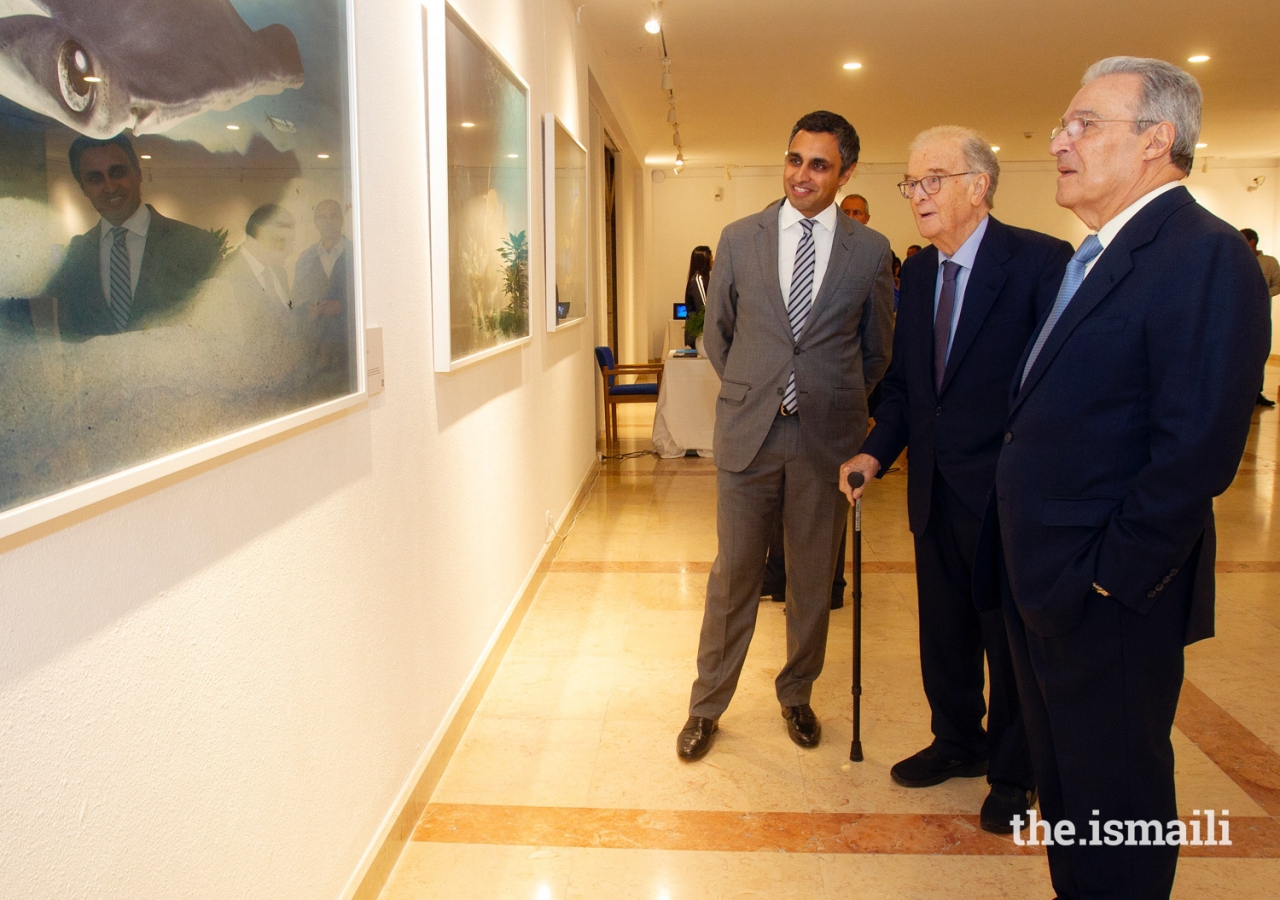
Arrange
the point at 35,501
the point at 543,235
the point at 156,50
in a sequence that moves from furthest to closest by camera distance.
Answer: the point at 543,235
the point at 156,50
the point at 35,501

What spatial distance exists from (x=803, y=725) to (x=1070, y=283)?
5.49ft

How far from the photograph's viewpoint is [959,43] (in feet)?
25.2

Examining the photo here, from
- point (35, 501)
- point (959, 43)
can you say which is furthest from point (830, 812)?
point (959, 43)

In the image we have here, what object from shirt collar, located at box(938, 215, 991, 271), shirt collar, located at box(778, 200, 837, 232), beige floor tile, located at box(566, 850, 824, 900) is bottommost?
beige floor tile, located at box(566, 850, 824, 900)

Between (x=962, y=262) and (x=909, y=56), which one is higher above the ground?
(x=909, y=56)

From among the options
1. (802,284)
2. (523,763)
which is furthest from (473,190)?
(523,763)

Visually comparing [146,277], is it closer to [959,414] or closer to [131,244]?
[131,244]

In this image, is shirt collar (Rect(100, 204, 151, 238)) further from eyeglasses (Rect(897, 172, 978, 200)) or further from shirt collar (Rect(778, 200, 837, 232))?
shirt collar (Rect(778, 200, 837, 232))

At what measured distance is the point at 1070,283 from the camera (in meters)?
1.92

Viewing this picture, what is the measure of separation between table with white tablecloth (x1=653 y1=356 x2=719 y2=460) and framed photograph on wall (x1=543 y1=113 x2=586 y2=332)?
1.63 meters

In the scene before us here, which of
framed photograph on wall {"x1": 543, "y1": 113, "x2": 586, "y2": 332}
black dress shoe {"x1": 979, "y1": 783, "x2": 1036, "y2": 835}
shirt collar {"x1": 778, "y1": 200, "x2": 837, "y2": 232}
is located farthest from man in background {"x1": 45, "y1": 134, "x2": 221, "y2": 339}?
framed photograph on wall {"x1": 543, "y1": 113, "x2": 586, "y2": 332}

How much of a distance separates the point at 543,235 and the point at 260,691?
348cm

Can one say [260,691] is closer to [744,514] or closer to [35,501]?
[35,501]

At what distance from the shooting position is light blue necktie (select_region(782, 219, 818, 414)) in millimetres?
2871
